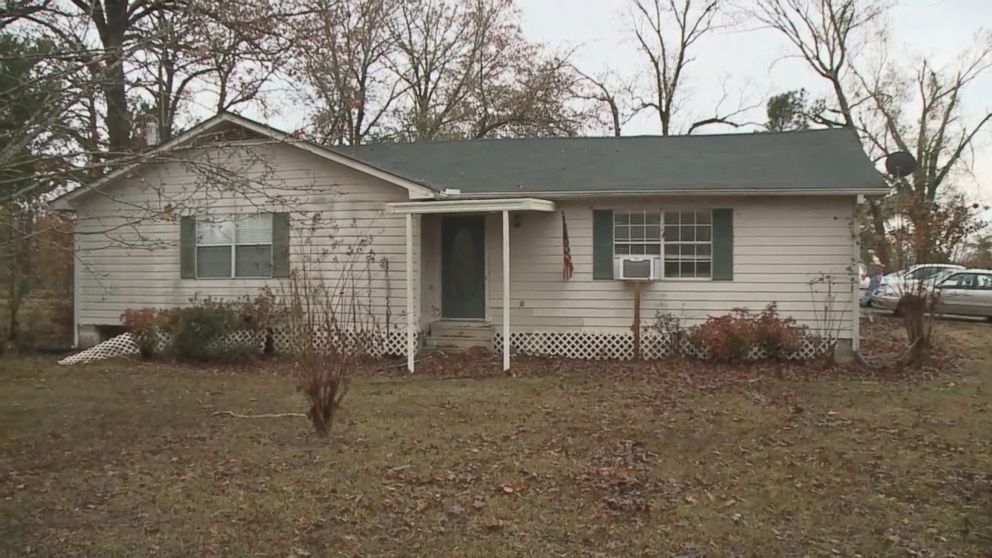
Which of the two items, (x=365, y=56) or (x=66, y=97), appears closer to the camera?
(x=66, y=97)

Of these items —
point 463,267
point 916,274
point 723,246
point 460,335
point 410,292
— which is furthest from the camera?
point 463,267

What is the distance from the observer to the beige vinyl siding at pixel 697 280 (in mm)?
11602

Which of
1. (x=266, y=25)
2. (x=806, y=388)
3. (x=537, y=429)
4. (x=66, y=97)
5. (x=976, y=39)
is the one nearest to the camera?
(x=66, y=97)

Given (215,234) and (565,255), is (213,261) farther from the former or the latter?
(565,255)

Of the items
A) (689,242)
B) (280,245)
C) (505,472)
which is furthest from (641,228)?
(505,472)

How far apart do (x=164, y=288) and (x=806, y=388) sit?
10397 millimetres

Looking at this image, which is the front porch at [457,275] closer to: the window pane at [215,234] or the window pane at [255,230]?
the window pane at [255,230]

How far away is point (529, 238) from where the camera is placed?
1251cm

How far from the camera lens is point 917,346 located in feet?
37.0

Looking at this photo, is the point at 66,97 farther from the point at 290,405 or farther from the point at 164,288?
the point at 164,288

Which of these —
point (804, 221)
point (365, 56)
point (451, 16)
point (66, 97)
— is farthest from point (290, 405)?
point (451, 16)

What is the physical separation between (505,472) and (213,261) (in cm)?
890

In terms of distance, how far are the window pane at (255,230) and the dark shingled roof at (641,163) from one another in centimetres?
174

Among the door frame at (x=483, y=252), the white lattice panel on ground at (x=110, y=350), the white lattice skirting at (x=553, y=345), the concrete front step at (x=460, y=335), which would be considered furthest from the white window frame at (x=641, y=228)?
the white lattice panel on ground at (x=110, y=350)
